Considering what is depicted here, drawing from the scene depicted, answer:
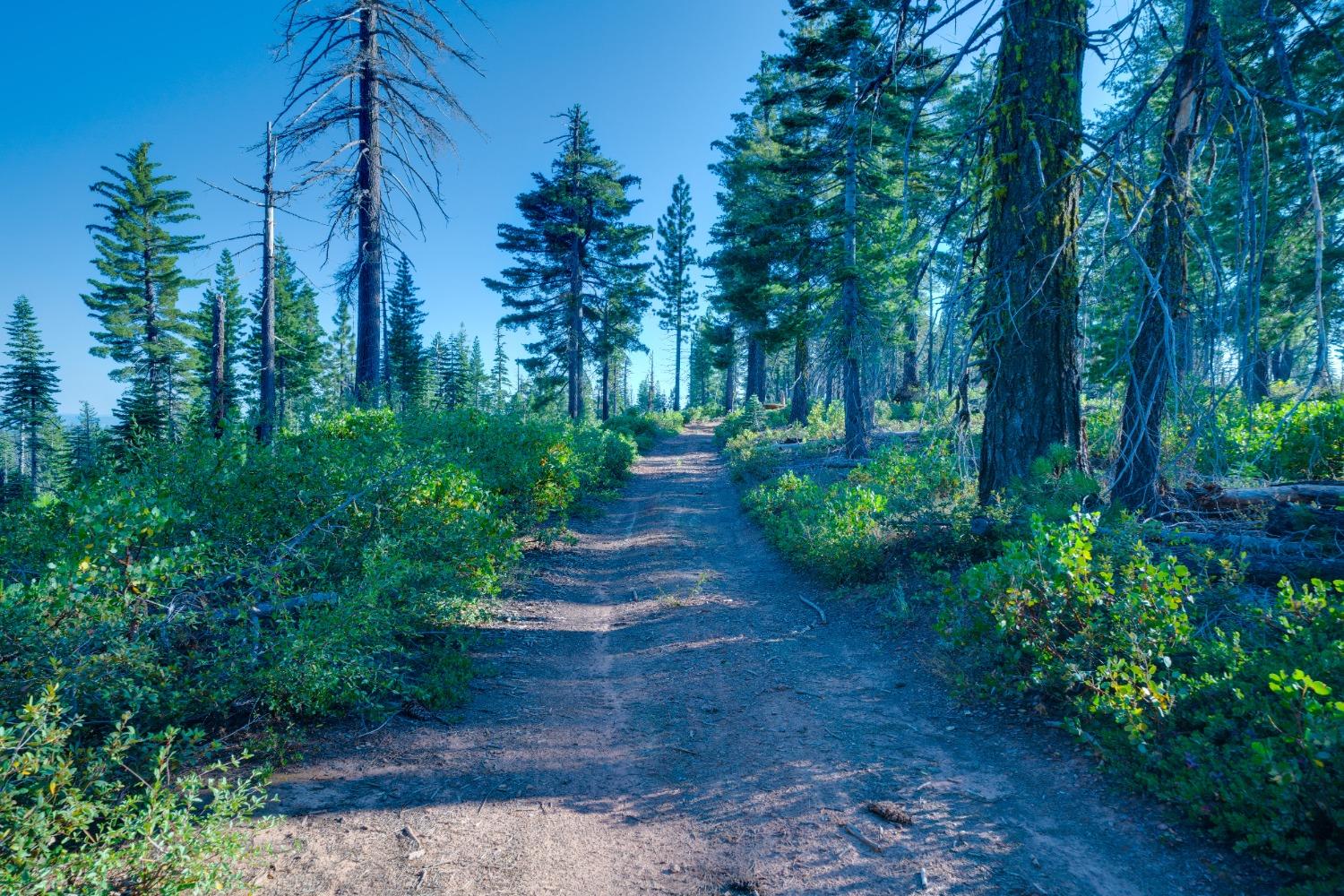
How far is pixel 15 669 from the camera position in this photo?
8.41 ft

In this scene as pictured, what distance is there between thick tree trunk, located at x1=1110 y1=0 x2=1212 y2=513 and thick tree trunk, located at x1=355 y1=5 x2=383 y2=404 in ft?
37.0

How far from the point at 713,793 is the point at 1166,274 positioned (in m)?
5.57

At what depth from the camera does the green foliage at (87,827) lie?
201cm

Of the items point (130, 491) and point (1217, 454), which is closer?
point (130, 491)

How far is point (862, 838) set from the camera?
2.79 meters

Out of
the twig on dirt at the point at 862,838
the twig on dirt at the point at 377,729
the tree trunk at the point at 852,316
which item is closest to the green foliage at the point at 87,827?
the twig on dirt at the point at 377,729

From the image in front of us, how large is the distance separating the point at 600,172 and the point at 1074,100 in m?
19.9

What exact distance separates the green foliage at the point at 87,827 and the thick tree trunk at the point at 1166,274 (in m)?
5.94

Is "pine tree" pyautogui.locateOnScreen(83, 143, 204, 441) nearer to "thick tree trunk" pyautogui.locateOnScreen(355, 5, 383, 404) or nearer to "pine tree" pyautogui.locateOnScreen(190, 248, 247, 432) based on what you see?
"pine tree" pyautogui.locateOnScreen(190, 248, 247, 432)

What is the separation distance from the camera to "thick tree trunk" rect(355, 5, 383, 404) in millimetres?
11047

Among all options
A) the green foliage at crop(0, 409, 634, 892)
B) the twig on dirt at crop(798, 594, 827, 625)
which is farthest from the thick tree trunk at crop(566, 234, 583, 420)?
the twig on dirt at crop(798, 594, 827, 625)

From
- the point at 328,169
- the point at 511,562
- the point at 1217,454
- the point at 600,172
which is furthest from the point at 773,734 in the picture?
the point at 600,172

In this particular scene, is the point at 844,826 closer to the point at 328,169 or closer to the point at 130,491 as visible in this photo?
the point at 130,491

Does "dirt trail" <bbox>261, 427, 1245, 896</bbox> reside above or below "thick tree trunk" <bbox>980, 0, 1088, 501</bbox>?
below
